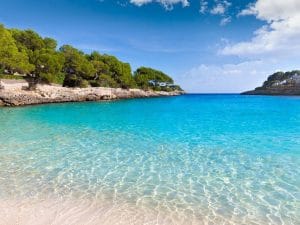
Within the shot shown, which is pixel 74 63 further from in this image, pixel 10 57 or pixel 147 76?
pixel 147 76

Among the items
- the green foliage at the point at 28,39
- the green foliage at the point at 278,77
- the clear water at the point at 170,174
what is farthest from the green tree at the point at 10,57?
the green foliage at the point at 278,77

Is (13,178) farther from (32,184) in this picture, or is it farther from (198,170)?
(198,170)

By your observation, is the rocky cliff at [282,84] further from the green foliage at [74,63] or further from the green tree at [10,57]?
the green tree at [10,57]

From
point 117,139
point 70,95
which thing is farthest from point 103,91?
point 117,139

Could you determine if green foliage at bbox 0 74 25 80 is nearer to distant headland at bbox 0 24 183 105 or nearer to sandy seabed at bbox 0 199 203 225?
distant headland at bbox 0 24 183 105

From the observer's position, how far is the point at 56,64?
2133 inches

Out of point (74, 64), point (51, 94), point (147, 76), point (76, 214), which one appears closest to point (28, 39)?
point (74, 64)

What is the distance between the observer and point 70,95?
184ft

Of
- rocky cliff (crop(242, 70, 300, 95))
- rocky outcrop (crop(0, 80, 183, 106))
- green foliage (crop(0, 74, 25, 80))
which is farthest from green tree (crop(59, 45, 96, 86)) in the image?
rocky cliff (crop(242, 70, 300, 95))

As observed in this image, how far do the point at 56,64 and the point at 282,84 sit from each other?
381ft

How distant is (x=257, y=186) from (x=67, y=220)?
5.00 m

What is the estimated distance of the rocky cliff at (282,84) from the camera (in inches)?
4703

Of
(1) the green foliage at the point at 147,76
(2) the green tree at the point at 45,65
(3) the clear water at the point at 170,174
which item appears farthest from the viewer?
(1) the green foliage at the point at 147,76

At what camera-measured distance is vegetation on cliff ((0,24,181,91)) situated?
46750 millimetres
